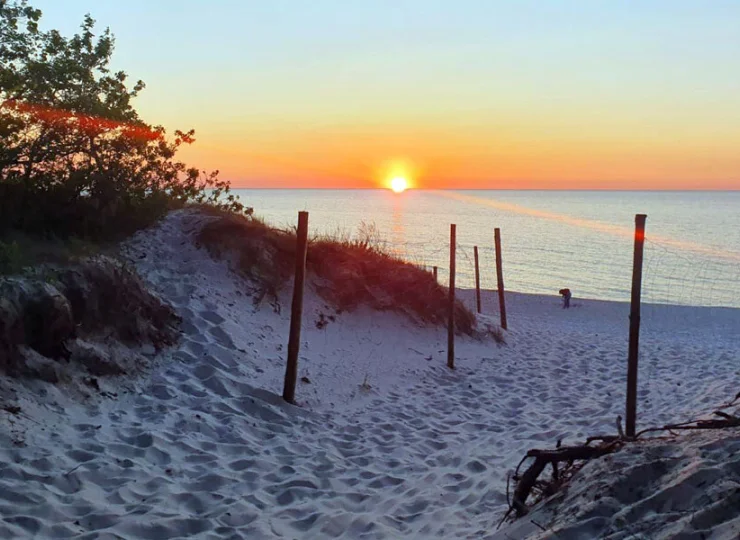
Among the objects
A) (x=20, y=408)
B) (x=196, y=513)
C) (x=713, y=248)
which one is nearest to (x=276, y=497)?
(x=196, y=513)

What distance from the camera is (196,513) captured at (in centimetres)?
469

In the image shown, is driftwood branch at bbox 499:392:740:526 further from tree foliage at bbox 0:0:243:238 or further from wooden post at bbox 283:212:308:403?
tree foliage at bbox 0:0:243:238

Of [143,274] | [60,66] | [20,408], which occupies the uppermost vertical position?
[60,66]

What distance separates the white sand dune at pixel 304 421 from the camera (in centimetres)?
464

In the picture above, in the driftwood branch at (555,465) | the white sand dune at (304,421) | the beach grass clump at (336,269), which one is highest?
the beach grass clump at (336,269)

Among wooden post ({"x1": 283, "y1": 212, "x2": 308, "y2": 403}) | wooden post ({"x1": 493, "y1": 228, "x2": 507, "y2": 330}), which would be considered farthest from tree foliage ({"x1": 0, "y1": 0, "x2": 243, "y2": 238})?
wooden post ({"x1": 493, "y1": 228, "x2": 507, "y2": 330})

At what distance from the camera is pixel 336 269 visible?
1245 centimetres

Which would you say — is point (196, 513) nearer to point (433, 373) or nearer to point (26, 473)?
point (26, 473)

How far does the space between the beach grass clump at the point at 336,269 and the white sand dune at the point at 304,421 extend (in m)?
0.36

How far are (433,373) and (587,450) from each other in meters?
6.07

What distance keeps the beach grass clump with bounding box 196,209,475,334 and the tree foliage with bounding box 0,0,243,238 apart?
1.53m

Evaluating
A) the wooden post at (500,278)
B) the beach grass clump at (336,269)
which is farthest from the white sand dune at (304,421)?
the wooden post at (500,278)

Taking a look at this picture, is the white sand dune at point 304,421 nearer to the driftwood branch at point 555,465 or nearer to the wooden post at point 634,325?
the driftwood branch at point 555,465

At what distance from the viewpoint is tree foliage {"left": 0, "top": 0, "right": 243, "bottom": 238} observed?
928 centimetres
